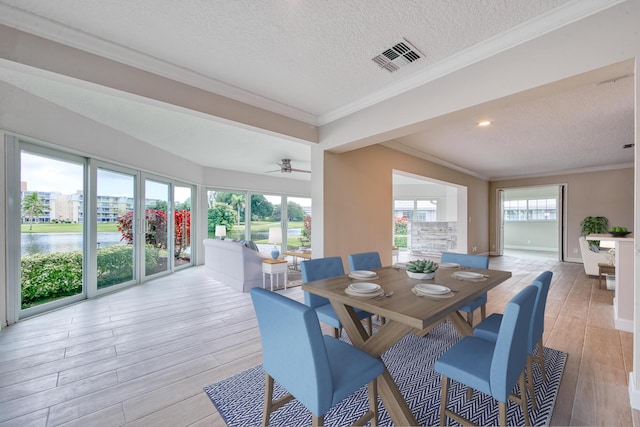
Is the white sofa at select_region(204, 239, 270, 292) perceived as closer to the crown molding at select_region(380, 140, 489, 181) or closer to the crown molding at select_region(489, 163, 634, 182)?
the crown molding at select_region(380, 140, 489, 181)

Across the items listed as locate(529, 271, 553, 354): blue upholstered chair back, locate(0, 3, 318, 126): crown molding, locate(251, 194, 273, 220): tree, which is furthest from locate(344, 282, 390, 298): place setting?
locate(251, 194, 273, 220): tree

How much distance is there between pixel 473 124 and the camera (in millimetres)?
3721

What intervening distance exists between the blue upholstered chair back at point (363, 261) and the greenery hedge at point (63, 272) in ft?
13.0

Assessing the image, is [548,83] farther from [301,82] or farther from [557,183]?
[557,183]

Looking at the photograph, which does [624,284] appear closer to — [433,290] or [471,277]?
[471,277]

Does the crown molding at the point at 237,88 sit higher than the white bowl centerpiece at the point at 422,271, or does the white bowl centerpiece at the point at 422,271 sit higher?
the crown molding at the point at 237,88

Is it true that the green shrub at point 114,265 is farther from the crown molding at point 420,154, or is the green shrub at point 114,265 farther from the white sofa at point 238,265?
the crown molding at point 420,154

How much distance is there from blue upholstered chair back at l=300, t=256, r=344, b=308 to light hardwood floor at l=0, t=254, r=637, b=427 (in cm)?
69

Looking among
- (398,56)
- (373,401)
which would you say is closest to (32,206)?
(373,401)

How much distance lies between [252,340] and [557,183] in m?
9.09

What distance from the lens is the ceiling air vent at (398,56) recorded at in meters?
2.14

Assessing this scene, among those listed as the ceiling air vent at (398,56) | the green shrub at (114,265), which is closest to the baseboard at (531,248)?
the ceiling air vent at (398,56)

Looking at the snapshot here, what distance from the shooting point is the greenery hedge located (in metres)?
3.27

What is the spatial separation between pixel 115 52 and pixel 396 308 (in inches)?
112
